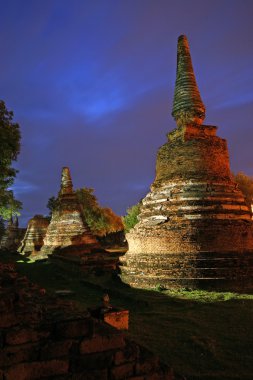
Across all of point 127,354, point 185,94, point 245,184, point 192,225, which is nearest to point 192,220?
point 192,225

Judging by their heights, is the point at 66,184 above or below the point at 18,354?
above

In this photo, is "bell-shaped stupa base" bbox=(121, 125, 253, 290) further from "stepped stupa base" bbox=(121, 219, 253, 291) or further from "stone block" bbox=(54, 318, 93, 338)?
"stone block" bbox=(54, 318, 93, 338)

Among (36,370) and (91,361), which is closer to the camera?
(36,370)

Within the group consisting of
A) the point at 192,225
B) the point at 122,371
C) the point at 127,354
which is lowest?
the point at 122,371

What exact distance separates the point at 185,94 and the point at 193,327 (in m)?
10.7

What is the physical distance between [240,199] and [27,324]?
447 inches

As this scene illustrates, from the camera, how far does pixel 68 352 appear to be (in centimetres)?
306

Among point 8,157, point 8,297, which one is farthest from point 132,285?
point 8,297

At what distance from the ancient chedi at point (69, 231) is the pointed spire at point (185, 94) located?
32.7ft

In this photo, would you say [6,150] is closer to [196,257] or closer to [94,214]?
[196,257]

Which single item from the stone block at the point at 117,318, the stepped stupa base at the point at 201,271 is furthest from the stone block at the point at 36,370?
the stepped stupa base at the point at 201,271

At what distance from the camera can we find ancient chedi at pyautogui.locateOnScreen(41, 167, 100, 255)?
21.6m

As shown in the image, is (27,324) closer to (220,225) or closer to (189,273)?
(189,273)

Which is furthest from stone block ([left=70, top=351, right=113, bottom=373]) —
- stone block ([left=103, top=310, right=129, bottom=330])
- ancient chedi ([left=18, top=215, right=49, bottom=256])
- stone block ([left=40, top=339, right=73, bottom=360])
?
ancient chedi ([left=18, top=215, right=49, bottom=256])
